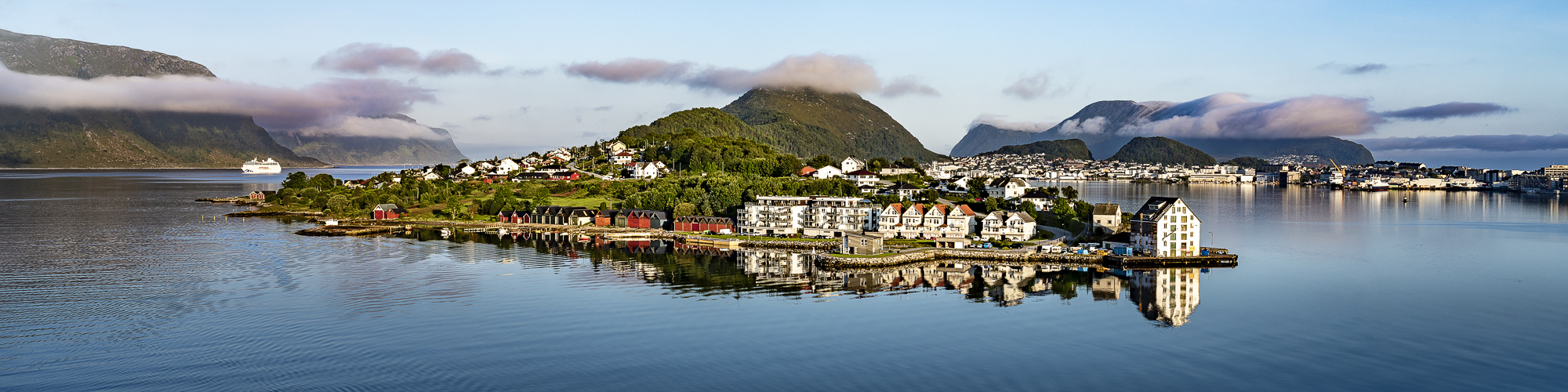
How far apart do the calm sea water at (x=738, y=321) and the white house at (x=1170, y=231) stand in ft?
8.45

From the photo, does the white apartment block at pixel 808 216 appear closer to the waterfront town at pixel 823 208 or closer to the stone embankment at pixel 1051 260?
the waterfront town at pixel 823 208

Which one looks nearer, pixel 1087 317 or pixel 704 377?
pixel 704 377

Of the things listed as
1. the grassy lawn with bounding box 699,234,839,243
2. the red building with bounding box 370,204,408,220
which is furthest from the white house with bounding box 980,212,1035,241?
the red building with bounding box 370,204,408,220

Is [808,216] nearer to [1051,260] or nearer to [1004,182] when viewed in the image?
[1051,260]

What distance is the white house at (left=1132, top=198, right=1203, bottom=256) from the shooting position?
1326 inches

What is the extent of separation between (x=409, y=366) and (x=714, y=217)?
28.9 meters

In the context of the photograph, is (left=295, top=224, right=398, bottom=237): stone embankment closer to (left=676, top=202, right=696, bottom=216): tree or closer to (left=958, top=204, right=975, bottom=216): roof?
(left=676, top=202, right=696, bottom=216): tree

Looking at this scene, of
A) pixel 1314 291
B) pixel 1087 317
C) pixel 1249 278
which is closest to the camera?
pixel 1087 317

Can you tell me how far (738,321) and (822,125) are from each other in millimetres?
120077

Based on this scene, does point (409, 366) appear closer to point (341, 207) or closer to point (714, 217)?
point (714, 217)

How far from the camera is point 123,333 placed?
19062 millimetres

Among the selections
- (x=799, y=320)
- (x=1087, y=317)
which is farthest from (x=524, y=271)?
(x=1087, y=317)

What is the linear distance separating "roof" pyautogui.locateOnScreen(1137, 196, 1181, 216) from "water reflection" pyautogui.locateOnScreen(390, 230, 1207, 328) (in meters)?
3.15

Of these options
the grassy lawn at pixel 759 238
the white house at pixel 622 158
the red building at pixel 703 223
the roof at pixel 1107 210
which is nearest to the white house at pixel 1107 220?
the roof at pixel 1107 210
